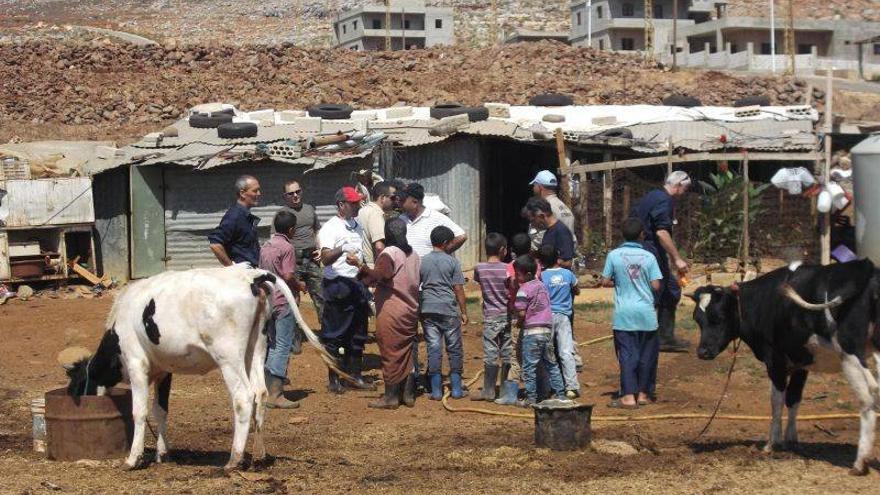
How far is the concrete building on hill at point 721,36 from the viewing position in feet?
245

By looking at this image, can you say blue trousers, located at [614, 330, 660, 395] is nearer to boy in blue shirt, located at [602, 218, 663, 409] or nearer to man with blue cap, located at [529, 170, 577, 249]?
boy in blue shirt, located at [602, 218, 663, 409]

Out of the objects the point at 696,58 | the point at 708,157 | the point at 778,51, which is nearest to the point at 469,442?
the point at 708,157

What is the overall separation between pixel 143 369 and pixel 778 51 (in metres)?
81.5

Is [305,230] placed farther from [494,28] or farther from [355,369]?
[494,28]

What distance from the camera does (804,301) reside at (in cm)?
878

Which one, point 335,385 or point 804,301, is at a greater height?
point 804,301

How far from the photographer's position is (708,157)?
69.1 ft

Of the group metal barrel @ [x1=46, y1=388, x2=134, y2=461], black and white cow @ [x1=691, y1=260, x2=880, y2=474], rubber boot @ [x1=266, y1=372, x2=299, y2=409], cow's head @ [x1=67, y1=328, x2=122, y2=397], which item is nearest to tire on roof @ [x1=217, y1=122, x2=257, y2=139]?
rubber boot @ [x1=266, y1=372, x2=299, y2=409]

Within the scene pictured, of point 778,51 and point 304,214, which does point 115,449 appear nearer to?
point 304,214

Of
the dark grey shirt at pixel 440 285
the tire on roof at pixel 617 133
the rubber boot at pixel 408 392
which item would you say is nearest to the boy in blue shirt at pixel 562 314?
the dark grey shirt at pixel 440 285

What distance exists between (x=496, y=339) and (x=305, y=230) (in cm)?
405

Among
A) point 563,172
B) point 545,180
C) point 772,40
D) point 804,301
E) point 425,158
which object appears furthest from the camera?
point 772,40

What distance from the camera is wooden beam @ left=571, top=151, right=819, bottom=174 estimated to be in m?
20.7

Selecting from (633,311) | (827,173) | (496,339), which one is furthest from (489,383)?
(827,173)
